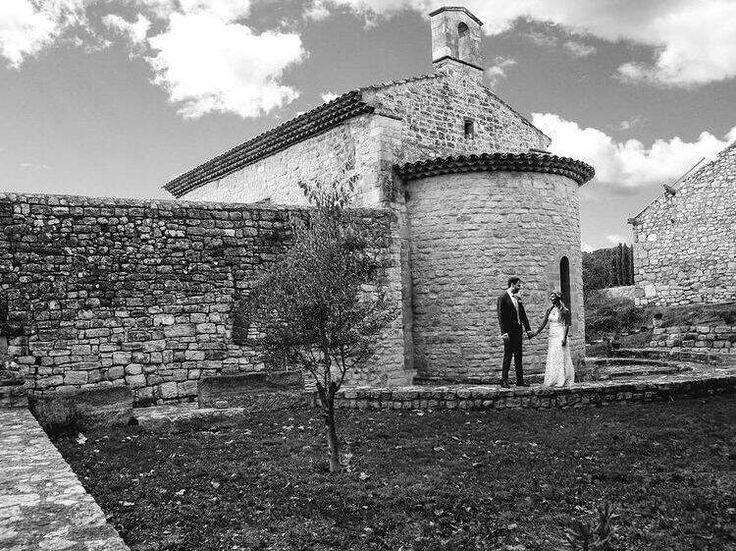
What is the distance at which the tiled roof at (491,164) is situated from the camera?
1319cm

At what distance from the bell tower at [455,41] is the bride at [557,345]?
26.9 feet

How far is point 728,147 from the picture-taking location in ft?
75.5

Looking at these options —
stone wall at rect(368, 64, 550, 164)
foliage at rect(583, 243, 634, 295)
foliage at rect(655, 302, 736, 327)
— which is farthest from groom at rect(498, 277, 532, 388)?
foliage at rect(583, 243, 634, 295)

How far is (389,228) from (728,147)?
17126 mm

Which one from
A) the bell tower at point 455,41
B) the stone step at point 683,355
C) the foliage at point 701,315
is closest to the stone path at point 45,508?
the bell tower at point 455,41

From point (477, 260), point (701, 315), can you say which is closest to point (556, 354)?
point (477, 260)

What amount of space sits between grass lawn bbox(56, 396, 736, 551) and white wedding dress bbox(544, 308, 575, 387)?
1.50 metres

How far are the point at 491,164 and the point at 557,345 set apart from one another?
4.31m

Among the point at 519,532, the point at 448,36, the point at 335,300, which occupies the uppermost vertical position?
the point at 448,36

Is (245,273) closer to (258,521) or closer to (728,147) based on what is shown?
(258,521)

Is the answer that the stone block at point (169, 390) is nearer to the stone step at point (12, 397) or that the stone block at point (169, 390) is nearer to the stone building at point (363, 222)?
the stone building at point (363, 222)

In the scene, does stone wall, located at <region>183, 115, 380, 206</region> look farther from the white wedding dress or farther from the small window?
the white wedding dress

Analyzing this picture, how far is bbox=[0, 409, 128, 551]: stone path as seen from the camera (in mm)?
3502

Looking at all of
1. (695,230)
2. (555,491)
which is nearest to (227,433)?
(555,491)
